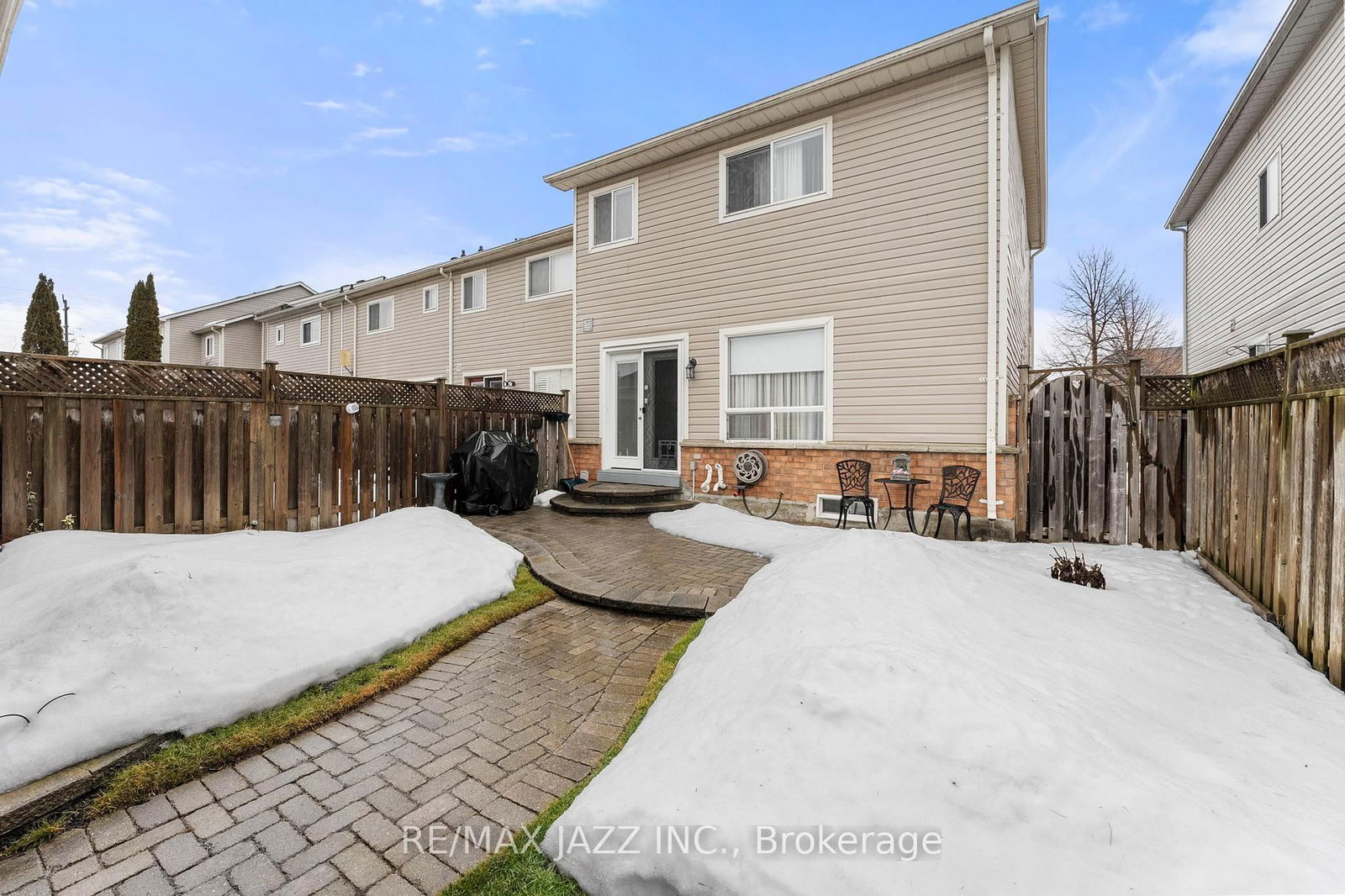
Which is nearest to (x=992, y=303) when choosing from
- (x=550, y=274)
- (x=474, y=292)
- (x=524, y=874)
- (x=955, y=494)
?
(x=955, y=494)

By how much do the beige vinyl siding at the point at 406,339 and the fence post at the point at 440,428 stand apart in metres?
6.75

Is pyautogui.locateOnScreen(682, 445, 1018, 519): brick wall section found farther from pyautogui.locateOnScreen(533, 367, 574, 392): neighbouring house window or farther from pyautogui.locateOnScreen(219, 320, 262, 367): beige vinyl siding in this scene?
pyautogui.locateOnScreen(219, 320, 262, 367): beige vinyl siding

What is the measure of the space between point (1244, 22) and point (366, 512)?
16.8 meters

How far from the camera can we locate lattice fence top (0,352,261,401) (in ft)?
13.7

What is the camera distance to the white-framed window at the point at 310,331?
55.7ft

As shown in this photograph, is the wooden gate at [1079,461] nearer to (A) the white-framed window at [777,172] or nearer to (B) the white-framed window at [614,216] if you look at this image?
(A) the white-framed window at [777,172]

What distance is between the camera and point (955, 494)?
247 inches

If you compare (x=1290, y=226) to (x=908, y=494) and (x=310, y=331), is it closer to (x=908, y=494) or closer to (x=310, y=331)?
(x=908, y=494)

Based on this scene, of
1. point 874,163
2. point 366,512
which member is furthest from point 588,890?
point 874,163

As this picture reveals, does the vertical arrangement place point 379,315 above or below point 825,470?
above

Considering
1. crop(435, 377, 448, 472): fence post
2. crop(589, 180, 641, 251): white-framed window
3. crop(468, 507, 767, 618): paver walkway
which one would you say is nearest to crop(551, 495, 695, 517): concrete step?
crop(468, 507, 767, 618): paver walkway

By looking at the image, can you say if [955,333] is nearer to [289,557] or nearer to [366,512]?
[289,557]

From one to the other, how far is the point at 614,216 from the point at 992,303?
20.3 ft

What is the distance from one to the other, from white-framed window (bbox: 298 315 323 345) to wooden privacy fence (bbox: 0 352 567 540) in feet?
41.9
